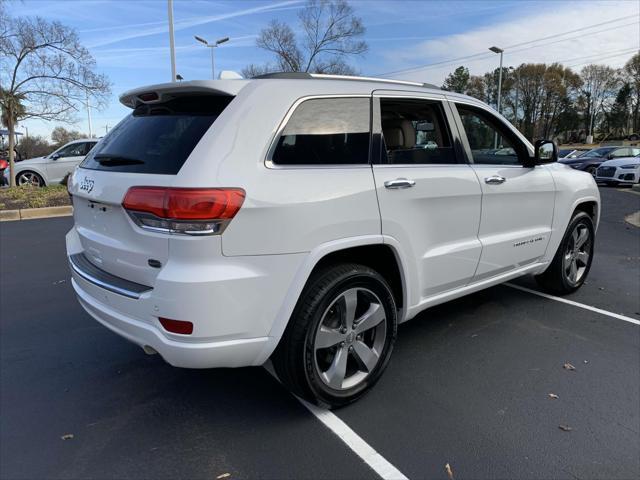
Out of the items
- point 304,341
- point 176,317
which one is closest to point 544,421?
point 304,341

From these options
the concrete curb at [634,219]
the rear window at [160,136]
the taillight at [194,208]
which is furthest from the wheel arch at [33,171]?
the concrete curb at [634,219]

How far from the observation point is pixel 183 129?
2.56m

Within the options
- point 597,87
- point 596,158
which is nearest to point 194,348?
point 596,158

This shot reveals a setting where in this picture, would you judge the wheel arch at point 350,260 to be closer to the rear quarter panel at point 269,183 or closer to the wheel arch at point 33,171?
the rear quarter panel at point 269,183

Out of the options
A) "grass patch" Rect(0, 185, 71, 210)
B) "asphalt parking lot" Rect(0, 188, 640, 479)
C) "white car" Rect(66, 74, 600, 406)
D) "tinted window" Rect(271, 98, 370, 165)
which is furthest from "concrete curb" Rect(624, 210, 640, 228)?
"grass patch" Rect(0, 185, 71, 210)

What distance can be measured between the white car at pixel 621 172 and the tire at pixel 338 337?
1962 cm

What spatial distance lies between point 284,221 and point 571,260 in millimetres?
3682

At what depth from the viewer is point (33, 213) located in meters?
11.0

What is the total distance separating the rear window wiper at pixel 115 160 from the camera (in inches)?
103

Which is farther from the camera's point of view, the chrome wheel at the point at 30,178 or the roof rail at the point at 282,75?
the chrome wheel at the point at 30,178

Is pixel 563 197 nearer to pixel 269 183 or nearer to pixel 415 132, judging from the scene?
pixel 415 132

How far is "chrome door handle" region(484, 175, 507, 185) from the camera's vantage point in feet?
11.8

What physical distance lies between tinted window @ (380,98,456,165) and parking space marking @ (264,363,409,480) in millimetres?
1566

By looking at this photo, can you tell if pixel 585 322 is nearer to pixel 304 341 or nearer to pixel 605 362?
pixel 605 362
